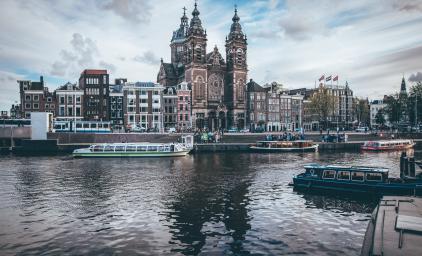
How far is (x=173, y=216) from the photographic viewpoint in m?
28.6

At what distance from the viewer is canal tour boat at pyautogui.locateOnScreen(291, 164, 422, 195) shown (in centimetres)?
3450

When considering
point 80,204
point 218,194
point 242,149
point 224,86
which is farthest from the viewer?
point 224,86

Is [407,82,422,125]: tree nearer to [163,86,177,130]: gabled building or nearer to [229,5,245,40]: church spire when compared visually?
[229,5,245,40]: church spire

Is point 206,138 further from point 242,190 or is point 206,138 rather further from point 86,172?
point 242,190

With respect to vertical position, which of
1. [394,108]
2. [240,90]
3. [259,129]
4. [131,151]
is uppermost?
[240,90]

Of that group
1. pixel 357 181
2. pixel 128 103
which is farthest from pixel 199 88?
pixel 357 181

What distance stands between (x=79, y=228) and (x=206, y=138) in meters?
68.6

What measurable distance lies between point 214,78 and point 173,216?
109935 mm

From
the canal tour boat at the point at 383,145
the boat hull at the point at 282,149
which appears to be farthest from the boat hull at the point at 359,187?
the canal tour boat at the point at 383,145

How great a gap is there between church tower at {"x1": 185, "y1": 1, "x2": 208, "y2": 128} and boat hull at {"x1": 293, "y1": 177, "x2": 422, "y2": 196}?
8928 centimetres

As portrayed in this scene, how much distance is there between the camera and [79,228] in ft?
84.7

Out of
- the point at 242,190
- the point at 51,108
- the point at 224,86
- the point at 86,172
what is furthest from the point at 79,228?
the point at 224,86

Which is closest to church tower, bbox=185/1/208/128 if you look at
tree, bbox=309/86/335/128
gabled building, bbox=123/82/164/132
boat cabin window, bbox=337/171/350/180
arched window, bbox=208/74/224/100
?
arched window, bbox=208/74/224/100

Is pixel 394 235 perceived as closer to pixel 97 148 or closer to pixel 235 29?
pixel 97 148
